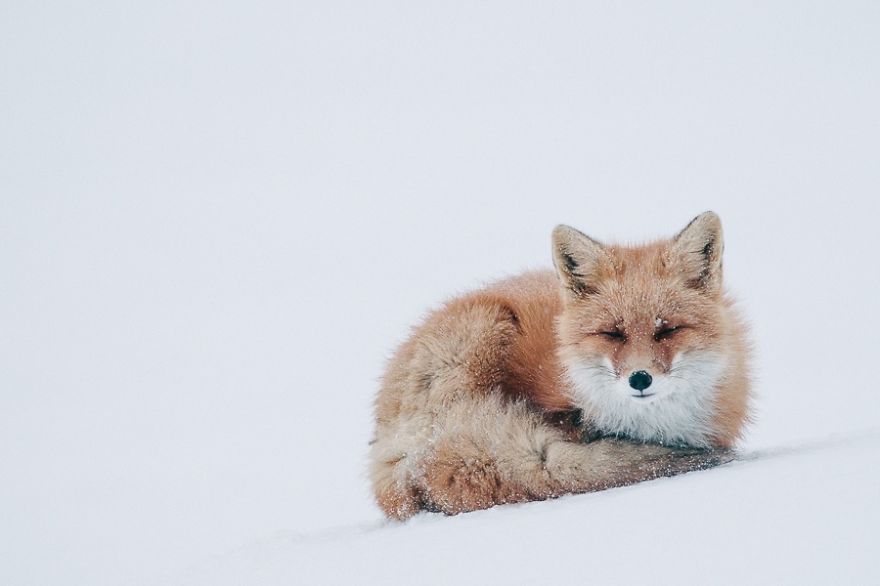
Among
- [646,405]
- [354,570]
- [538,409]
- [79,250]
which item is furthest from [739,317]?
[79,250]

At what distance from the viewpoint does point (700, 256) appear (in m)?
4.16

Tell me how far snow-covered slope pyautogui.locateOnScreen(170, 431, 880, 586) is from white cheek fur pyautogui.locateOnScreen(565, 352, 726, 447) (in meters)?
0.50

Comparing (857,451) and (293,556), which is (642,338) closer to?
(857,451)

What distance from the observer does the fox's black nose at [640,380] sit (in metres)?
3.72

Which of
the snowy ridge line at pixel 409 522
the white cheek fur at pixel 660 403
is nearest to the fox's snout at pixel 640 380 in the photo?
the white cheek fur at pixel 660 403

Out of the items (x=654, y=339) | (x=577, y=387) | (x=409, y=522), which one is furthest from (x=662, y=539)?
(x=409, y=522)

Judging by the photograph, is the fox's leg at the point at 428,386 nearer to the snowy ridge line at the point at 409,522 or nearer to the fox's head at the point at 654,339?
the snowy ridge line at the point at 409,522

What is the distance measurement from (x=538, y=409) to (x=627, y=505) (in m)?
1.43

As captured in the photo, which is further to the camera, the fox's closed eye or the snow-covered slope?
the fox's closed eye

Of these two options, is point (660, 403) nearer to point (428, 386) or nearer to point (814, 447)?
point (814, 447)

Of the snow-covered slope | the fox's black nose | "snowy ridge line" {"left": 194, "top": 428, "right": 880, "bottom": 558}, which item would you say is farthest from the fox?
the snow-covered slope

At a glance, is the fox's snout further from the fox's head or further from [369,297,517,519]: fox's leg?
[369,297,517,519]: fox's leg

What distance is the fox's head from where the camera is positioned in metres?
3.85

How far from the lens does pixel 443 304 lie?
4945 millimetres
